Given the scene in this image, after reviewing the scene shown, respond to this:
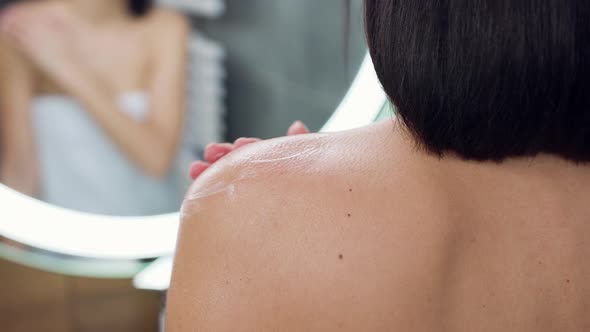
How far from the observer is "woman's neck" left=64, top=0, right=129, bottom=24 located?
1.33 meters

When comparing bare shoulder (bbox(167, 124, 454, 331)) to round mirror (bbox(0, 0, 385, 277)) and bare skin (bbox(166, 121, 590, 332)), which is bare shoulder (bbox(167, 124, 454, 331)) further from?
round mirror (bbox(0, 0, 385, 277))

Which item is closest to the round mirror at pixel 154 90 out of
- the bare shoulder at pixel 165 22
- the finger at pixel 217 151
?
the bare shoulder at pixel 165 22

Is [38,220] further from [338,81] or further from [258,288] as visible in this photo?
[338,81]

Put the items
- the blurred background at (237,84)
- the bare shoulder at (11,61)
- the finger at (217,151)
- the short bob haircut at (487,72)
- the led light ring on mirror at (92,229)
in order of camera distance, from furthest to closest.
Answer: the blurred background at (237,84) < the bare shoulder at (11,61) < the led light ring on mirror at (92,229) < the finger at (217,151) < the short bob haircut at (487,72)

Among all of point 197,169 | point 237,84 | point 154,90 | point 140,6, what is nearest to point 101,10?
point 140,6

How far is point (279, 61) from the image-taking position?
1.51 m

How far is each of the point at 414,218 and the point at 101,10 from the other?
46.6 inches

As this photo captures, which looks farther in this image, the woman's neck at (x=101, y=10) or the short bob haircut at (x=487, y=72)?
the woman's neck at (x=101, y=10)

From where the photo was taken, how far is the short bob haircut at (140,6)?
55.9 inches

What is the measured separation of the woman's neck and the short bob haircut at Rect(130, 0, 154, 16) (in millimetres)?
18

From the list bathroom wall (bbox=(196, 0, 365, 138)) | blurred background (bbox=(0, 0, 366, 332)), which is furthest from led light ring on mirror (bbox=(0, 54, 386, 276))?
bathroom wall (bbox=(196, 0, 365, 138))

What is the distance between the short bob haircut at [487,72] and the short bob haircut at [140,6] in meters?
1.16

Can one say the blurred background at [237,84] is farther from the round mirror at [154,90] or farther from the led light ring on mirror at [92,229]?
the led light ring on mirror at [92,229]

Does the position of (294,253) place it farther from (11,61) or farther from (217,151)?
(11,61)
